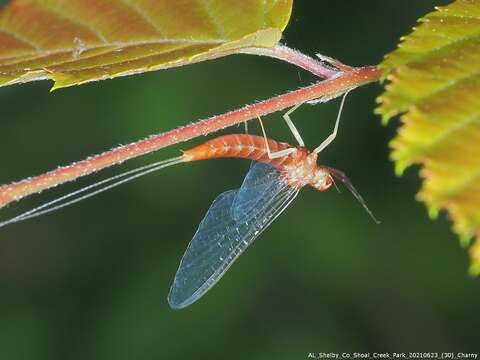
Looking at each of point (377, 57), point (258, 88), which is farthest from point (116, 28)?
point (377, 57)

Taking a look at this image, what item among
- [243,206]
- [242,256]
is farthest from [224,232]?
[242,256]

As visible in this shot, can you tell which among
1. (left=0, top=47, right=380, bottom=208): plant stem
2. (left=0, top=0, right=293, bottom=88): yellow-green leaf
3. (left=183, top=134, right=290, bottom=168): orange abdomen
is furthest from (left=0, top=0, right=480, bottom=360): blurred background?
(left=0, top=47, right=380, bottom=208): plant stem

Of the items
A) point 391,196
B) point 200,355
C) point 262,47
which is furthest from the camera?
point 391,196

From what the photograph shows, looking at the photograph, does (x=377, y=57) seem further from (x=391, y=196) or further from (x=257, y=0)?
(x=257, y=0)

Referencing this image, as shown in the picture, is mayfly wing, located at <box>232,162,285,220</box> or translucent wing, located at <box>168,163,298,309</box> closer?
translucent wing, located at <box>168,163,298,309</box>

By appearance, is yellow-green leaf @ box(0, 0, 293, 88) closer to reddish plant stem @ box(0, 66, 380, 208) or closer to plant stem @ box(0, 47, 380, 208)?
plant stem @ box(0, 47, 380, 208)

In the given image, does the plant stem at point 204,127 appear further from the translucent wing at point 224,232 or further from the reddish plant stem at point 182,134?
the translucent wing at point 224,232
